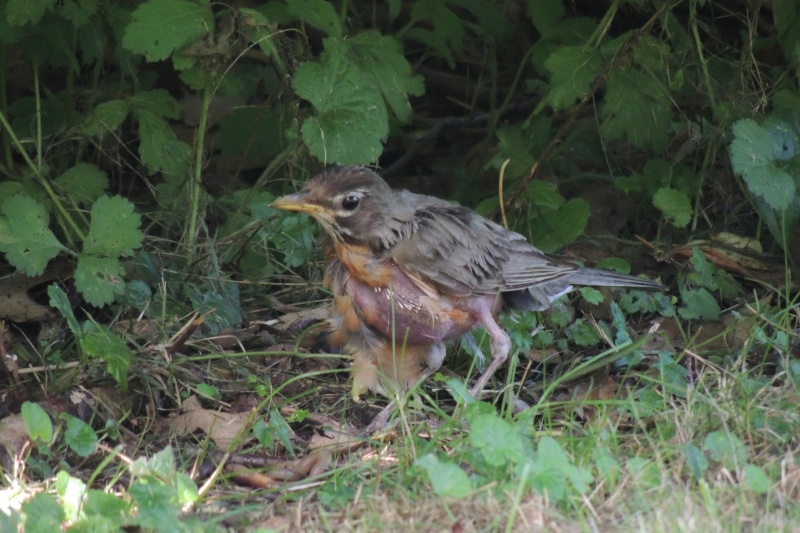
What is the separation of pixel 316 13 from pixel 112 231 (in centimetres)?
140

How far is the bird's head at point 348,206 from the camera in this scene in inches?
174

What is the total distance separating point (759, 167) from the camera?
492 cm

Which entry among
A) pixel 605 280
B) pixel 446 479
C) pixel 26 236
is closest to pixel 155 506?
pixel 446 479

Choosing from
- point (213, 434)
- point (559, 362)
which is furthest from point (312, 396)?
point (559, 362)

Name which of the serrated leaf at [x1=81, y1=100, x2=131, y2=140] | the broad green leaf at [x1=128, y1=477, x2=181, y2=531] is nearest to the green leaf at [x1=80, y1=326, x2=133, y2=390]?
the broad green leaf at [x1=128, y1=477, x2=181, y2=531]

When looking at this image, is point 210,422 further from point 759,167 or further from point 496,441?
point 759,167

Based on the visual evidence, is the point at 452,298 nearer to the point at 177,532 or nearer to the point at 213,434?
the point at 213,434

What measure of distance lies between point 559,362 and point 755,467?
5.67ft

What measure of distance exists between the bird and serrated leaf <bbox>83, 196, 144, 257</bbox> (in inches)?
32.3

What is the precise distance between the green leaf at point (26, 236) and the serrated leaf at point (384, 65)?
5.47 ft

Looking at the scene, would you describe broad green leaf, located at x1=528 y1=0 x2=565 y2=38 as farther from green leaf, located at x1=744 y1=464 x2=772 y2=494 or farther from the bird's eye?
green leaf, located at x1=744 y1=464 x2=772 y2=494

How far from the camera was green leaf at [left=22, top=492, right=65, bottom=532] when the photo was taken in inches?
120

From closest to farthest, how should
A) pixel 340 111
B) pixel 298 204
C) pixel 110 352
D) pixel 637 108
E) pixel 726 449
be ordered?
pixel 726 449
pixel 110 352
pixel 298 204
pixel 340 111
pixel 637 108

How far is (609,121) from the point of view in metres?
5.39
